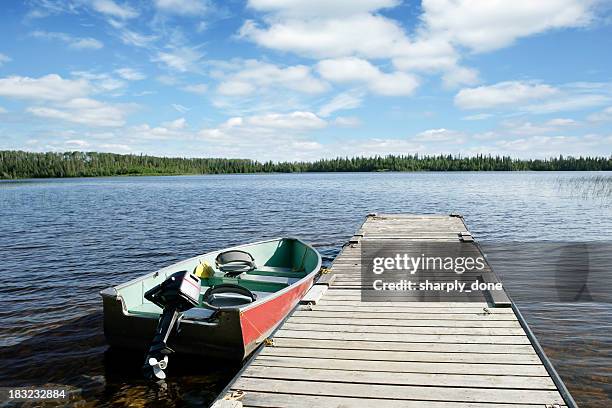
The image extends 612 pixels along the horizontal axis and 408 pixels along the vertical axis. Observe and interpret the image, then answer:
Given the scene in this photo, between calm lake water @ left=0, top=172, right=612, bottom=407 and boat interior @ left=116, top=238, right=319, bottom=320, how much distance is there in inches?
36.0

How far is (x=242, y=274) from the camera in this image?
10.2 m

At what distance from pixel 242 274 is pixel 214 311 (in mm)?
3122

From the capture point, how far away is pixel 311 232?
74.3ft

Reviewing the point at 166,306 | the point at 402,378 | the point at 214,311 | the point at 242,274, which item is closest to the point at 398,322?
the point at 402,378

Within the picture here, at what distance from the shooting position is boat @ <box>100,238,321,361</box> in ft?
22.6

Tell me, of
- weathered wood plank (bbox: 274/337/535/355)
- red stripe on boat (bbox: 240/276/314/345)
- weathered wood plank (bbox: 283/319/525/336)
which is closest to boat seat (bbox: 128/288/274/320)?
red stripe on boat (bbox: 240/276/314/345)

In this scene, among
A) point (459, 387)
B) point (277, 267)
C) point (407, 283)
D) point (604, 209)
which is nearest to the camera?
point (459, 387)

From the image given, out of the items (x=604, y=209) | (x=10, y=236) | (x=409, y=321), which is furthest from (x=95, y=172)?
(x=409, y=321)

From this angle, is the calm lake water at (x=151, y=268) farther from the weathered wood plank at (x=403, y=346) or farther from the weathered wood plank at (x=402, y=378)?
the weathered wood plank at (x=402, y=378)

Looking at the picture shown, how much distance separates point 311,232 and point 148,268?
921 centimetres

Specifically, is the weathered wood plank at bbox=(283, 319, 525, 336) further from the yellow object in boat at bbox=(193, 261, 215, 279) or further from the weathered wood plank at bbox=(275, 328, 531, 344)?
the yellow object in boat at bbox=(193, 261, 215, 279)

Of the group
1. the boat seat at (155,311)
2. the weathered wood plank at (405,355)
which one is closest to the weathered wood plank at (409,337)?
the weathered wood plank at (405,355)

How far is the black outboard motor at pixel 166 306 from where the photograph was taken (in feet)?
20.5

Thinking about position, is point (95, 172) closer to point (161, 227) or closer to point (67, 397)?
point (161, 227)
